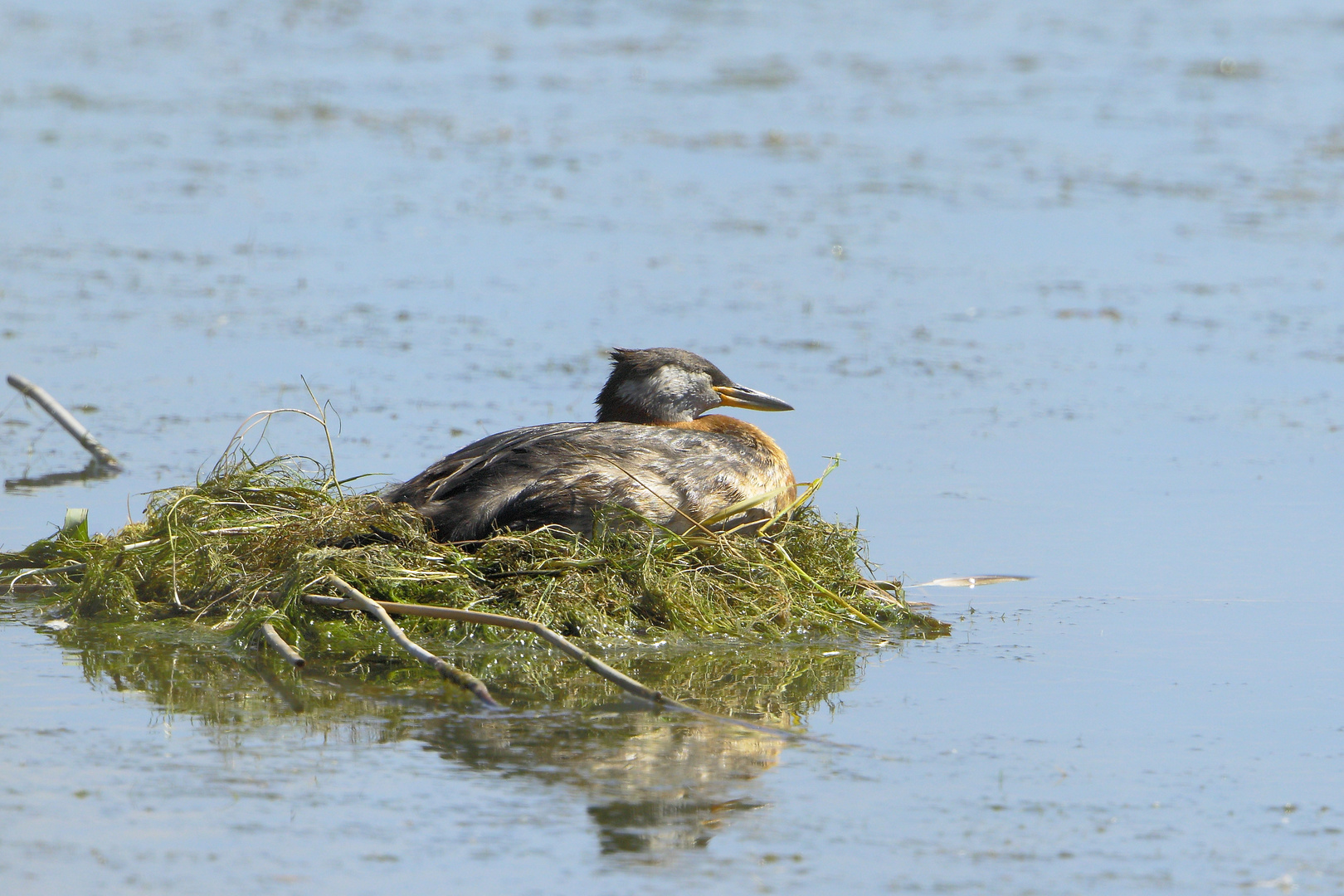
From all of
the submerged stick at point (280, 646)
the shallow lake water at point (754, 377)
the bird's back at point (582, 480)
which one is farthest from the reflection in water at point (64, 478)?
the submerged stick at point (280, 646)

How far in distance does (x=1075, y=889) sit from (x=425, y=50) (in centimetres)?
1891

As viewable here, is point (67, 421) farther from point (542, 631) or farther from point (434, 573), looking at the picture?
point (542, 631)

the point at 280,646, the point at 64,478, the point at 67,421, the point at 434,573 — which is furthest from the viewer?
the point at 64,478

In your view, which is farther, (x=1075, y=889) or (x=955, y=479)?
(x=955, y=479)

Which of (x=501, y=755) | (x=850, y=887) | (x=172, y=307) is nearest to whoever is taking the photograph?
(x=850, y=887)

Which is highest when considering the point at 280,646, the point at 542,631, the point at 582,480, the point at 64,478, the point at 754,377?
the point at 754,377

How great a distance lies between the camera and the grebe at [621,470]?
6719 millimetres

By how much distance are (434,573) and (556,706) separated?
894mm

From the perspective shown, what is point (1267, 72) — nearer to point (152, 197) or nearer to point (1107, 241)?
point (1107, 241)

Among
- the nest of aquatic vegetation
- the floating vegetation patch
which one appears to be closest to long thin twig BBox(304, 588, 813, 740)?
the floating vegetation patch

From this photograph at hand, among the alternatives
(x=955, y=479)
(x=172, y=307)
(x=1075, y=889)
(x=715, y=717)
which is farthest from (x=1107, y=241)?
(x=1075, y=889)

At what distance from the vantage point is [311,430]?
9.19 meters

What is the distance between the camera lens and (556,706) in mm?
5637

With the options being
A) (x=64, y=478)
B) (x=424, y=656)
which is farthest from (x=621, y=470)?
(x=64, y=478)
